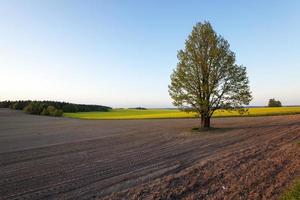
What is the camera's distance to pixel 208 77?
24.1 m

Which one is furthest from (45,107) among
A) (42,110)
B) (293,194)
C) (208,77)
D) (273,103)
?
(273,103)

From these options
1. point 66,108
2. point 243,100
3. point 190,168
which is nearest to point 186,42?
point 243,100

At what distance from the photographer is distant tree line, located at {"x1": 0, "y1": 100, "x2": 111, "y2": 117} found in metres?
79.2

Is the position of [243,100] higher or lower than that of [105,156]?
higher

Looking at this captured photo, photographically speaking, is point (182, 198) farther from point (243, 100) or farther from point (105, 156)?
point (243, 100)

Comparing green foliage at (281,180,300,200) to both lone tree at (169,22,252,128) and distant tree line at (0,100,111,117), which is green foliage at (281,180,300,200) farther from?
distant tree line at (0,100,111,117)

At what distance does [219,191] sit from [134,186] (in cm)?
256

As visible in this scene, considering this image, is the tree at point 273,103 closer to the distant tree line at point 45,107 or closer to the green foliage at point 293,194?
the distant tree line at point 45,107

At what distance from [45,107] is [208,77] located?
244ft

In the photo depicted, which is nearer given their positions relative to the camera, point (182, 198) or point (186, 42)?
point (182, 198)

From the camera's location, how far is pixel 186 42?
1006 inches

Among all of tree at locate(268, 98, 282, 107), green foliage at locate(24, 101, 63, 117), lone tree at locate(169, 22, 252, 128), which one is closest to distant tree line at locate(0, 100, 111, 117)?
green foliage at locate(24, 101, 63, 117)

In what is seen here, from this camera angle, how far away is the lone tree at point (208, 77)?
23969mm

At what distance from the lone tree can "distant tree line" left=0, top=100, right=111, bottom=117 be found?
209 ft
